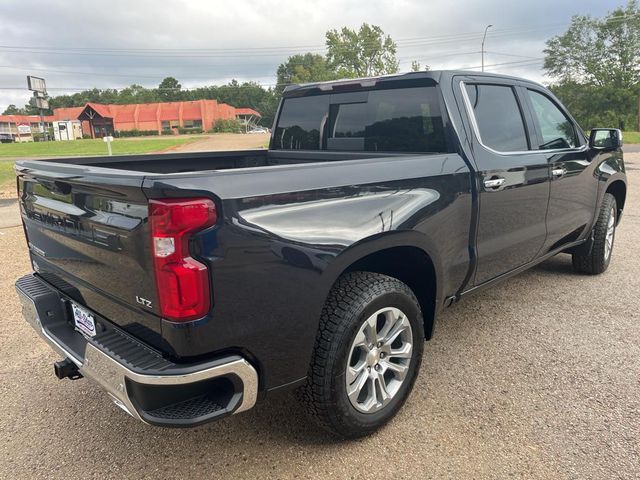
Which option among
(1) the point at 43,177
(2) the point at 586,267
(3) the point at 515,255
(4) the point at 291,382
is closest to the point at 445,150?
(3) the point at 515,255

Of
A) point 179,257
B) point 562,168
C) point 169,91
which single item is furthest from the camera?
point 169,91

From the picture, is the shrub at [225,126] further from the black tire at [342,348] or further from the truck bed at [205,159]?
the black tire at [342,348]

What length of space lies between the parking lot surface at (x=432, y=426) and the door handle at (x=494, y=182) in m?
1.17

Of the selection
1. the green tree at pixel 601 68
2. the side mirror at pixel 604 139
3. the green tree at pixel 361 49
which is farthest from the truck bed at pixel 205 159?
the green tree at pixel 361 49

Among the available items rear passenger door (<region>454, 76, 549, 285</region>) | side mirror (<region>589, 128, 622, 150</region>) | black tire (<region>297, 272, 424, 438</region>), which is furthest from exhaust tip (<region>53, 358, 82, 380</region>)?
side mirror (<region>589, 128, 622, 150</region>)

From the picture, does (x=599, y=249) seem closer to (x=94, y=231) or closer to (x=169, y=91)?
(x=94, y=231)

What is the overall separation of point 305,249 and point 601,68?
57793mm

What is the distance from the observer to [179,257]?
1.80 m

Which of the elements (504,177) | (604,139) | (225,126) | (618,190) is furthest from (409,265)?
(225,126)

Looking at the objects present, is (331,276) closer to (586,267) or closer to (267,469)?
(267,469)

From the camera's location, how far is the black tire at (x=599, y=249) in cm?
477

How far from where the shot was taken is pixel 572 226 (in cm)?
422

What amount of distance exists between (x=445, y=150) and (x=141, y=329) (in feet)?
6.53

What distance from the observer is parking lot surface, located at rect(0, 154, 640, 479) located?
2.36m
